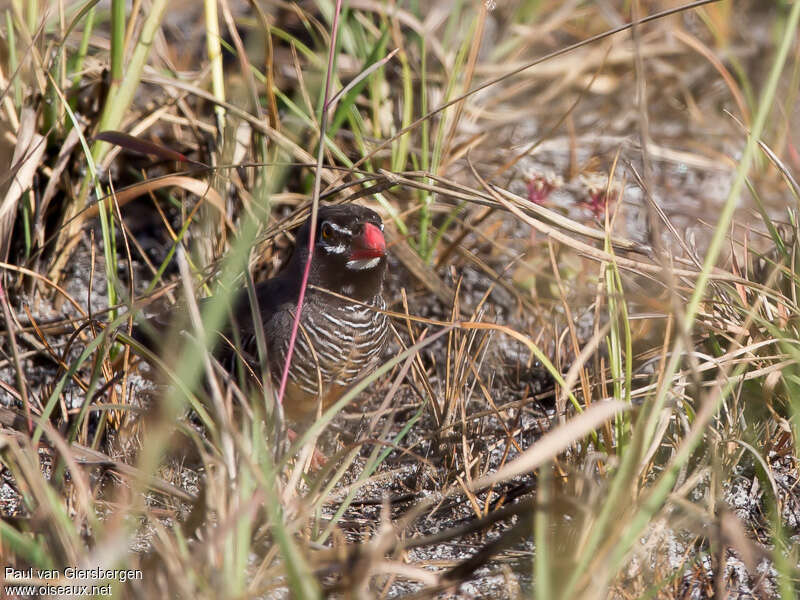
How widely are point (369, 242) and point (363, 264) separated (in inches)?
6.4

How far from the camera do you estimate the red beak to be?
3.01 m

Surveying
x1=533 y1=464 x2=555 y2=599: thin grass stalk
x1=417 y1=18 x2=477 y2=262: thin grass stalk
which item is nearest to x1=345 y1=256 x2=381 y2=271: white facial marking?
x1=417 y1=18 x2=477 y2=262: thin grass stalk

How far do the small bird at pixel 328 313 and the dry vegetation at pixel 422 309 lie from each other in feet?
0.50

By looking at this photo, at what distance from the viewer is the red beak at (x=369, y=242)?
3014mm

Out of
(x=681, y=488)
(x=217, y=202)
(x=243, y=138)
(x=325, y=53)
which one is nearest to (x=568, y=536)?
(x=681, y=488)

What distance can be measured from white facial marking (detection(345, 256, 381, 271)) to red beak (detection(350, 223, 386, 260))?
0.27 feet

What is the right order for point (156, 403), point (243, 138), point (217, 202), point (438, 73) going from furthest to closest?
point (438, 73) → point (243, 138) → point (217, 202) → point (156, 403)

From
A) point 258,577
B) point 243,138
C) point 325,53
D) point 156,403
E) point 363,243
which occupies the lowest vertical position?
point 156,403

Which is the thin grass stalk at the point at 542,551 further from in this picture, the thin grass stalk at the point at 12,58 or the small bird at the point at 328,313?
the thin grass stalk at the point at 12,58

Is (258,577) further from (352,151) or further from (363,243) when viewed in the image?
(352,151)

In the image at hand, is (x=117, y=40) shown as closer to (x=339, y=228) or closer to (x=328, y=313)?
(x=339, y=228)

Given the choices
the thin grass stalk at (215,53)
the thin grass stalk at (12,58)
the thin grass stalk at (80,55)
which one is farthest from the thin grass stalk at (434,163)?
the thin grass stalk at (12,58)

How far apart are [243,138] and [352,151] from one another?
61cm

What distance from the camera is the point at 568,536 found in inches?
80.4
